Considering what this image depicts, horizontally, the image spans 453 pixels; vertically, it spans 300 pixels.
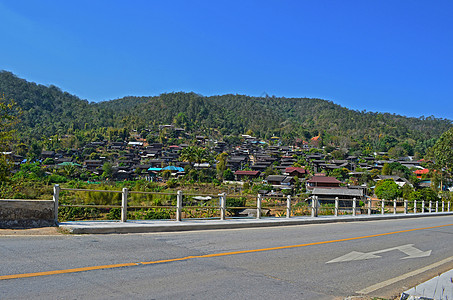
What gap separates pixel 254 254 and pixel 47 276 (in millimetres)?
4626

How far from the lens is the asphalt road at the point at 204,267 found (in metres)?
5.65

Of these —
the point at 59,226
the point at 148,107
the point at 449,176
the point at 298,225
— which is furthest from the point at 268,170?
the point at 148,107

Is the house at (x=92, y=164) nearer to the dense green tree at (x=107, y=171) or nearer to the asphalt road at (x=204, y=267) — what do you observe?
the dense green tree at (x=107, y=171)

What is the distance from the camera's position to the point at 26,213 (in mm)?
9859

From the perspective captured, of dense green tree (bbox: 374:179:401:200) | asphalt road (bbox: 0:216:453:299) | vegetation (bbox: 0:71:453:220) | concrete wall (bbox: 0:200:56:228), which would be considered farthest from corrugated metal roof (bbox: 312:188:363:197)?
concrete wall (bbox: 0:200:56:228)

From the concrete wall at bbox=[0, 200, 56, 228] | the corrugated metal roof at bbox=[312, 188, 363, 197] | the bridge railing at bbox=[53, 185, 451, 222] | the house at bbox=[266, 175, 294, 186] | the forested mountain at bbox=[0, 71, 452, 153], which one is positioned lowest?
the house at bbox=[266, 175, 294, 186]

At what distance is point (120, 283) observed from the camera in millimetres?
5816

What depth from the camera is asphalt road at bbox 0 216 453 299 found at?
565cm

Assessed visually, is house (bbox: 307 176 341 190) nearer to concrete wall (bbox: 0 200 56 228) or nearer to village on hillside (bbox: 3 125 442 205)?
village on hillside (bbox: 3 125 442 205)

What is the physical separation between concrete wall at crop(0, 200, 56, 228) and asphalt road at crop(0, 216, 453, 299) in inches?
41.8

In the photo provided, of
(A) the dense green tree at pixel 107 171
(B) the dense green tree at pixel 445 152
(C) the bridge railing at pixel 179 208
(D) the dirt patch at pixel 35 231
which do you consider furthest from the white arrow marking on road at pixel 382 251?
(A) the dense green tree at pixel 107 171

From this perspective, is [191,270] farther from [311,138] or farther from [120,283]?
[311,138]

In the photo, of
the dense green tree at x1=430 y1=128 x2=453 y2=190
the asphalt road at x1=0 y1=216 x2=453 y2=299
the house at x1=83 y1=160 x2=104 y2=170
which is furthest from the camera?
the house at x1=83 y1=160 x2=104 y2=170

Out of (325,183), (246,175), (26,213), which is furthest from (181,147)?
(26,213)
